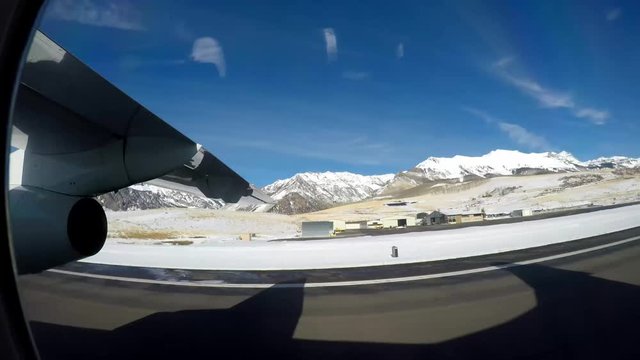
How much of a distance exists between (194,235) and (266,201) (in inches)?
44.4

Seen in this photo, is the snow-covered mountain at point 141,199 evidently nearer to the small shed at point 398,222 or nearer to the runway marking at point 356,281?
the runway marking at point 356,281

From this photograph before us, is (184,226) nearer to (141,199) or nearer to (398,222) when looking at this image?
(141,199)

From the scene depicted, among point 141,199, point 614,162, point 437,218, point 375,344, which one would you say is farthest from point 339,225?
point 614,162

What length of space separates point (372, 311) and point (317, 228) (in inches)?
69.0

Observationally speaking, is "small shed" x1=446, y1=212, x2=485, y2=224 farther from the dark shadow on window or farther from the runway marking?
the dark shadow on window

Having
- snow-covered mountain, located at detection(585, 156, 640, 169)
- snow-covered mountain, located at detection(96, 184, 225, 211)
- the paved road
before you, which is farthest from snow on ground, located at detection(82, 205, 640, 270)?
snow-covered mountain, located at detection(585, 156, 640, 169)

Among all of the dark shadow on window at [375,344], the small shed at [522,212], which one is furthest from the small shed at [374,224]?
the small shed at [522,212]

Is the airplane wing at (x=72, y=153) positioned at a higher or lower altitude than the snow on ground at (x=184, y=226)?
higher

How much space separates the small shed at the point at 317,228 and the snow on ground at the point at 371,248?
1.12 feet

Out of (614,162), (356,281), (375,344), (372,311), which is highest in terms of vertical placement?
(614,162)

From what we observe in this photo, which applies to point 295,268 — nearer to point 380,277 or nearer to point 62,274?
point 380,277

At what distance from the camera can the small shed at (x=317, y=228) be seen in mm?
3790

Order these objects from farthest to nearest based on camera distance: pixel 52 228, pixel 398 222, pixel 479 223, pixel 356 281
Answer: pixel 398 222, pixel 356 281, pixel 479 223, pixel 52 228

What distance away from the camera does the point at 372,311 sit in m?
2.30
